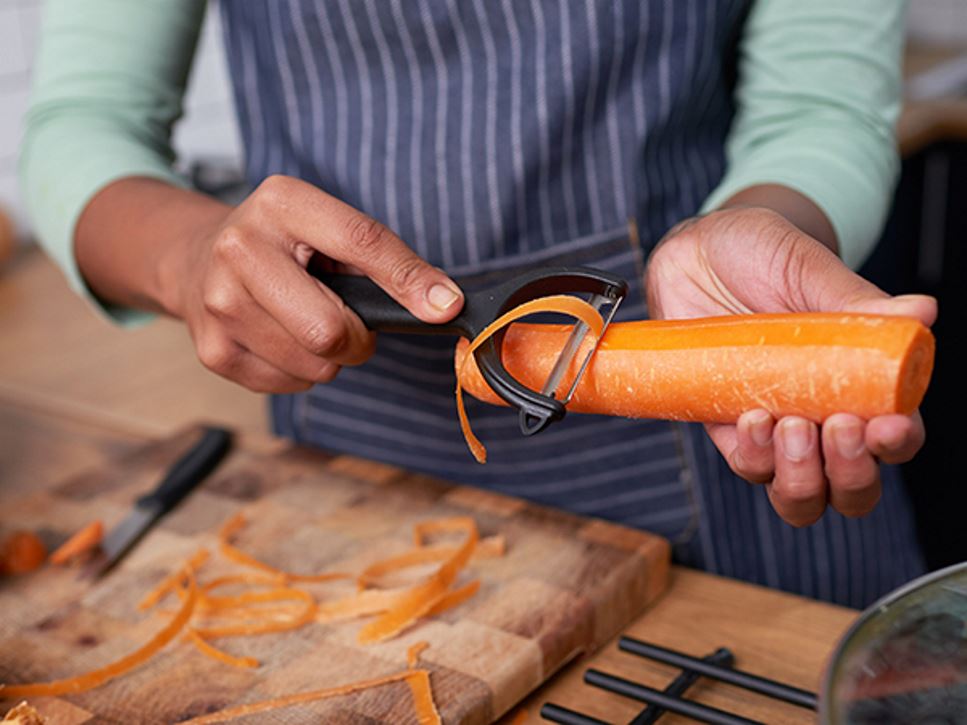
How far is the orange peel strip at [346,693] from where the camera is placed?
2.36 feet

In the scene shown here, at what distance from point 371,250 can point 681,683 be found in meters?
0.35

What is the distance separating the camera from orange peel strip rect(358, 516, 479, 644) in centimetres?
80

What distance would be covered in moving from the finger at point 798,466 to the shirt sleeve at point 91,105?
66cm

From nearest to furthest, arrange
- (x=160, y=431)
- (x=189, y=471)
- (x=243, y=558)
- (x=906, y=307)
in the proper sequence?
(x=906, y=307) → (x=243, y=558) → (x=189, y=471) → (x=160, y=431)

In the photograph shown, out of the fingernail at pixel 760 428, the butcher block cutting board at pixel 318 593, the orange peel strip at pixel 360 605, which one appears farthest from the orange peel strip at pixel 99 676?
the fingernail at pixel 760 428

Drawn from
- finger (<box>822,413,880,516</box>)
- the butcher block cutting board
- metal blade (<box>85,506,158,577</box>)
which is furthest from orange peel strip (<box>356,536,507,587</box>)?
finger (<box>822,413,880,516</box>)

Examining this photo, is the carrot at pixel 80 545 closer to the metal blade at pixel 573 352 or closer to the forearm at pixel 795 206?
the metal blade at pixel 573 352

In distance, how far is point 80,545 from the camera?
0.95m

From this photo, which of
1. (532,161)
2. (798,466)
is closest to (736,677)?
(798,466)

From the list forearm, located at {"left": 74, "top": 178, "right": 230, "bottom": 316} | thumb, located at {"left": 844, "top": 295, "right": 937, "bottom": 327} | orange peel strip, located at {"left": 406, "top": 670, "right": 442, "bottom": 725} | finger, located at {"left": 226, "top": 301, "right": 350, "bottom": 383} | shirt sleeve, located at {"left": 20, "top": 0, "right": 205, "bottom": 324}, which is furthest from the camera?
shirt sleeve, located at {"left": 20, "top": 0, "right": 205, "bottom": 324}

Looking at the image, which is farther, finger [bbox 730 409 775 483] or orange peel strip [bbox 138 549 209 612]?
orange peel strip [bbox 138 549 209 612]

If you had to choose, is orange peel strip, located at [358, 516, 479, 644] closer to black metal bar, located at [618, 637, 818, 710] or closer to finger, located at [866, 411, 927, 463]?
black metal bar, located at [618, 637, 818, 710]

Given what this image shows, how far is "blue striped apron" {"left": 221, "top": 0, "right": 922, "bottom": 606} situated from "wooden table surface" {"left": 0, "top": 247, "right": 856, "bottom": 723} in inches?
6.0

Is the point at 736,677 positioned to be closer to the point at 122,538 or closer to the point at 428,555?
the point at 428,555
